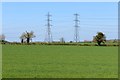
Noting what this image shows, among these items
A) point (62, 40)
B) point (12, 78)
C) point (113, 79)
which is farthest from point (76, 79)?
point (62, 40)

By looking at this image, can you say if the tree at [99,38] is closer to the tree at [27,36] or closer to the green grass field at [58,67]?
the tree at [27,36]

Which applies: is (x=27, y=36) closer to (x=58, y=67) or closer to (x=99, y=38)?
(x=99, y=38)

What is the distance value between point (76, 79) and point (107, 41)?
9310 cm

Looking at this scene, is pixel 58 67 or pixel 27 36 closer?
pixel 58 67

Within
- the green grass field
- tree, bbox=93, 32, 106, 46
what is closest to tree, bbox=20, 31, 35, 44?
tree, bbox=93, 32, 106, 46

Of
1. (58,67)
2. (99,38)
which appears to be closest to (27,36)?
(99,38)

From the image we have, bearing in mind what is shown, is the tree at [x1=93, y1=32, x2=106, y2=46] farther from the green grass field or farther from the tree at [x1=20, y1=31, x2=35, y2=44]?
the green grass field

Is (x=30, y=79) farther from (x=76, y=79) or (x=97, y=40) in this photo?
(x=97, y=40)

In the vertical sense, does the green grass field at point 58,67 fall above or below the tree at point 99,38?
below

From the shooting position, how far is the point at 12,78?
1184 centimetres

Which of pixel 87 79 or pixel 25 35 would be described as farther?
pixel 25 35

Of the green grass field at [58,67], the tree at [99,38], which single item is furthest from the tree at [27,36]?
the green grass field at [58,67]

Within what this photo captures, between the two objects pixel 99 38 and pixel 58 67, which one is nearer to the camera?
pixel 58 67

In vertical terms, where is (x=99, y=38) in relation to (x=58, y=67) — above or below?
above
